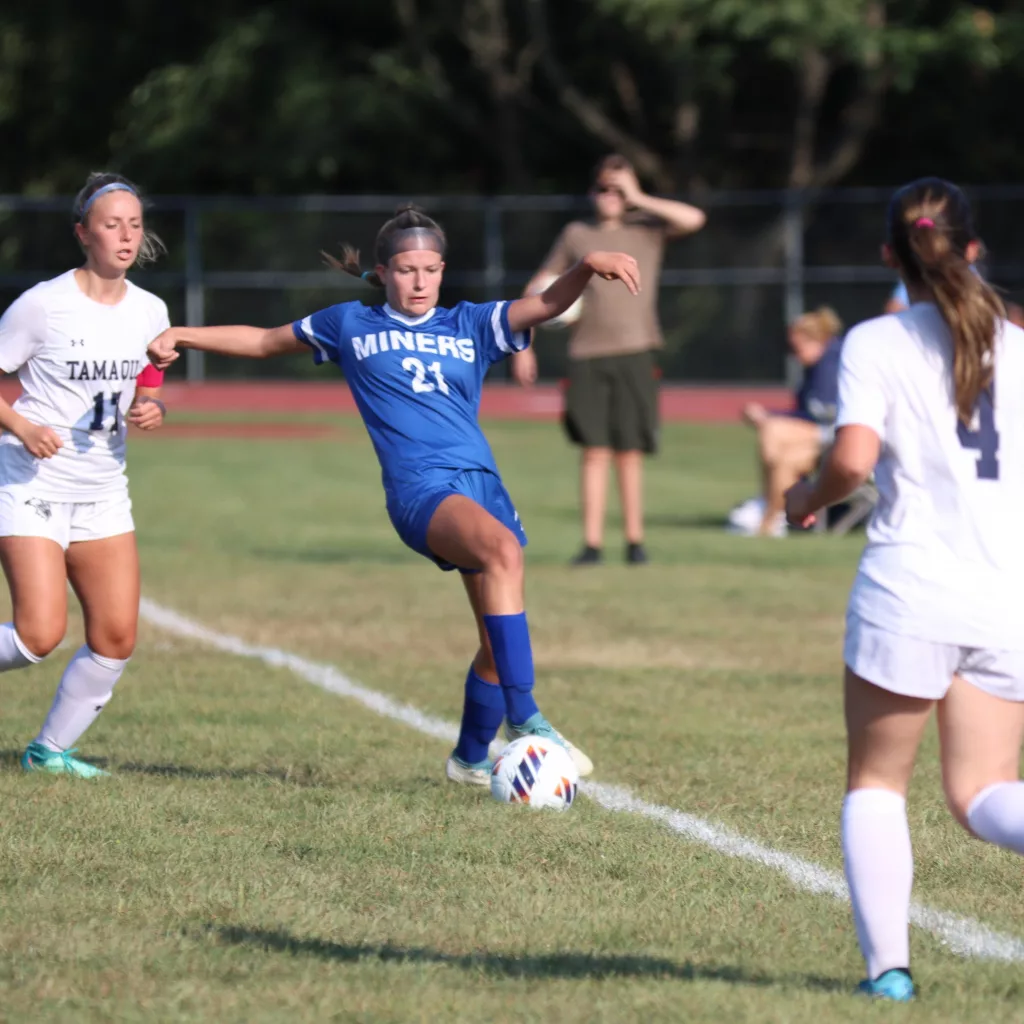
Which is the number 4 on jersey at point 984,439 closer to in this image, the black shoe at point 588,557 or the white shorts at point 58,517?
the white shorts at point 58,517

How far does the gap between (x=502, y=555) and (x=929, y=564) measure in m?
2.20

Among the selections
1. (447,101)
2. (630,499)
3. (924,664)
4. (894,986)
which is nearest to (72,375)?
(924,664)

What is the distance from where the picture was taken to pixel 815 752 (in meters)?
6.94

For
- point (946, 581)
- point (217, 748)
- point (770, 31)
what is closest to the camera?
point (946, 581)

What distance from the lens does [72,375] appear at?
242 inches

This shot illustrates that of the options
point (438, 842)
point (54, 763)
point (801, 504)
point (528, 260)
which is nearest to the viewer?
point (801, 504)

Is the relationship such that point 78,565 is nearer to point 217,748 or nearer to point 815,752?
point 217,748

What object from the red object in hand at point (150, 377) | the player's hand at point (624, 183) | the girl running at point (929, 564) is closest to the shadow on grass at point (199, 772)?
the red object in hand at point (150, 377)

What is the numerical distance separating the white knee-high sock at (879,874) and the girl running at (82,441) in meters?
2.87

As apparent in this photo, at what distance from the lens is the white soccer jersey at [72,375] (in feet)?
20.1

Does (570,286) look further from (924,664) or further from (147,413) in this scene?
(924,664)

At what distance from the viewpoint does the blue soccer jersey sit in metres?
6.04

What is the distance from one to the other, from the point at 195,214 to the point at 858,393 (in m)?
28.4

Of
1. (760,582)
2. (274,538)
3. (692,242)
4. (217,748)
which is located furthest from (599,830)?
(692,242)
